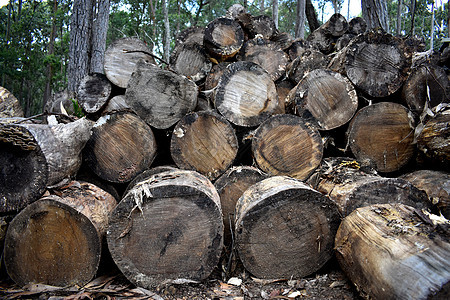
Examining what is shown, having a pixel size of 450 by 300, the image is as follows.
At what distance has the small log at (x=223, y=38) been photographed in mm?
3838

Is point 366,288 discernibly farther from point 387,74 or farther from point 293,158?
point 387,74

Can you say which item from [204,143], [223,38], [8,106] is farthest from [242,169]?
[8,106]

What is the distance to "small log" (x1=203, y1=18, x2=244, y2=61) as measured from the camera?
384cm

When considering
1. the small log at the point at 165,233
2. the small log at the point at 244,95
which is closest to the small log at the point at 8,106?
the small log at the point at 165,233

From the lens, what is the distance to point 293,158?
117 inches

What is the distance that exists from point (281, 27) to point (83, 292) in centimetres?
2736

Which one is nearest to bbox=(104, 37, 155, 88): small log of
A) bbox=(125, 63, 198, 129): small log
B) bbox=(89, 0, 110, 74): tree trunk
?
bbox=(125, 63, 198, 129): small log

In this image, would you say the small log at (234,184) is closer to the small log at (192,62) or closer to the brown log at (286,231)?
the brown log at (286,231)

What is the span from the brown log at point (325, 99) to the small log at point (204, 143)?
817 mm

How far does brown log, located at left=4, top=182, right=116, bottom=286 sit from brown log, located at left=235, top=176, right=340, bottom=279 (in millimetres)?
1144

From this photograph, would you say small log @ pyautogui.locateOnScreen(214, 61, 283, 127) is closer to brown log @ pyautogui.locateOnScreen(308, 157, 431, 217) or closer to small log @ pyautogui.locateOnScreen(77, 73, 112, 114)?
brown log @ pyautogui.locateOnScreen(308, 157, 431, 217)

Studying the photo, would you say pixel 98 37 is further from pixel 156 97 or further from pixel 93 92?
pixel 156 97

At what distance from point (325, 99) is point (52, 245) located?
110 inches

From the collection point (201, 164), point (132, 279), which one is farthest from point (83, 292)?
point (201, 164)
